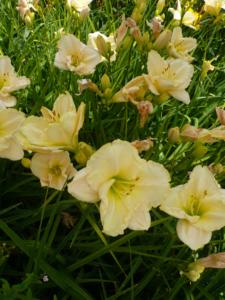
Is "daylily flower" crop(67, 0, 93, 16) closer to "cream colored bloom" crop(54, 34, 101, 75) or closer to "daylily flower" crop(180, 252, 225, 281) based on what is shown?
"cream colored bloom" crop(54, 34, 101, 75)

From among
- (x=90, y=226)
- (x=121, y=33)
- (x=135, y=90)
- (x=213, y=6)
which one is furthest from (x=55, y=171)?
(x=213, y=6)

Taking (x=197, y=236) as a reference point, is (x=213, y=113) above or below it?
below

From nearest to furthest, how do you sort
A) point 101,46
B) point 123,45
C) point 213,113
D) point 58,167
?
point 58,167 < point 101,46 < point 123,45 < point 213,113

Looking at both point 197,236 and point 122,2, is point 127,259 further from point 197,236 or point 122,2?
point 122,2

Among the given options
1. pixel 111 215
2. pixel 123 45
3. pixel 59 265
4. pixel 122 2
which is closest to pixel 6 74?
pixel 123 45

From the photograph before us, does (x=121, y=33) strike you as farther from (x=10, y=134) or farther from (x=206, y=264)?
(x=206, y=264)

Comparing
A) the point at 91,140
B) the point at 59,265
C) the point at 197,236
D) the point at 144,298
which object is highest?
the point at 197,236

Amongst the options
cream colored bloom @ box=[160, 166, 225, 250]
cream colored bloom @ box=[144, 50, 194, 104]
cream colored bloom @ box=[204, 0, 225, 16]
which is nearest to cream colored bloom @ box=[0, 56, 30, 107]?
cream colored bloom @ box=[144, 50, 194, 104]

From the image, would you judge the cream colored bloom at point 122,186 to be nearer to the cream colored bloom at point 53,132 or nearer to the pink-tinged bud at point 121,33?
the cream colored bloom at point 53,132
